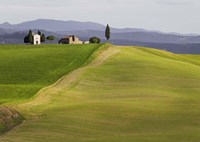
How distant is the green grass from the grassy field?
2.83m

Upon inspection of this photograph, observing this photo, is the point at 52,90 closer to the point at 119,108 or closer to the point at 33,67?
the point at 119,108

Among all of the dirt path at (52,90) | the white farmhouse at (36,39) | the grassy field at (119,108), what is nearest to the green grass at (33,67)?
the dirt path at (52,90)

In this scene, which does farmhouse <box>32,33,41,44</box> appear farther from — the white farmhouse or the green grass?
the green grass

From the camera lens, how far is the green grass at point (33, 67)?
192 ft

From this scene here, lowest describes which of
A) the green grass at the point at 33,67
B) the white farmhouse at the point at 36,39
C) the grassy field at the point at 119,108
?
the grassy field at the point at 119,108

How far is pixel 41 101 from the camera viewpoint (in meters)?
51.8

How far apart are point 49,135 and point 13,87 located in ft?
80.9

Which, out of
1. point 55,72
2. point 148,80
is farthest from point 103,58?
point 148,80

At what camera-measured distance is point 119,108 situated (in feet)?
159

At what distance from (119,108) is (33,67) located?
116 feet

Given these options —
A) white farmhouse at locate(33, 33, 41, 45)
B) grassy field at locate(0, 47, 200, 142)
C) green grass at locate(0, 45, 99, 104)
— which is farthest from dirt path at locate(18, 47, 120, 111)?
white farmhouse at locate(33, 33, 41, 45)

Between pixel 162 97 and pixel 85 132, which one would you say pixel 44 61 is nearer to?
pixel 162 97

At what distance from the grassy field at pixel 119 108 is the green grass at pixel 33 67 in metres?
2.83

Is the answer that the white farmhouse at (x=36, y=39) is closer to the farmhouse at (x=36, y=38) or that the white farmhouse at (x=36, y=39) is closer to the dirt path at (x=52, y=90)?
the farmhouse at (x=36, y=38)
